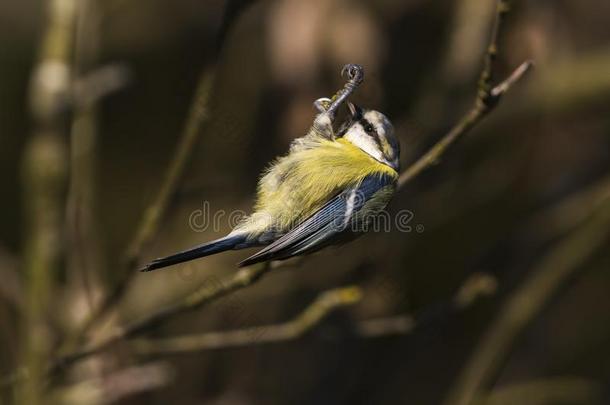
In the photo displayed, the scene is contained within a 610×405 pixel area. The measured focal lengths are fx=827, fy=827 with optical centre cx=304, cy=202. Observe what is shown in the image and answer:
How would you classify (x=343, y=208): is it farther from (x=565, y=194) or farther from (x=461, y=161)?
(x=565, y=194)

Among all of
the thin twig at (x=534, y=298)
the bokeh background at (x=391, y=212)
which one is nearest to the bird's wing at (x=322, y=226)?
the bokeh background at (x=391, y=212)

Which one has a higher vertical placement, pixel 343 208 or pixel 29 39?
pixel 29 39

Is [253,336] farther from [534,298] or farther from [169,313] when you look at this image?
[534,298]

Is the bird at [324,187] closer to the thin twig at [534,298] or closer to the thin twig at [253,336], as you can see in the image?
the thin twig at [253,336]

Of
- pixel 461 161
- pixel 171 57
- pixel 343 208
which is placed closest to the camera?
pixel 343 208

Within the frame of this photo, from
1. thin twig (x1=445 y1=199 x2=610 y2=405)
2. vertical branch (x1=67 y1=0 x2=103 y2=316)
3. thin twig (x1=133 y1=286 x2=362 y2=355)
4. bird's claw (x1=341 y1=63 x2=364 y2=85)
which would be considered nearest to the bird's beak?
bird's claw (x1=341 y1=63 x2=364 y2=85)

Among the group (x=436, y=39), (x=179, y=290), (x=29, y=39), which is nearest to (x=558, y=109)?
(x=436, y=39)
